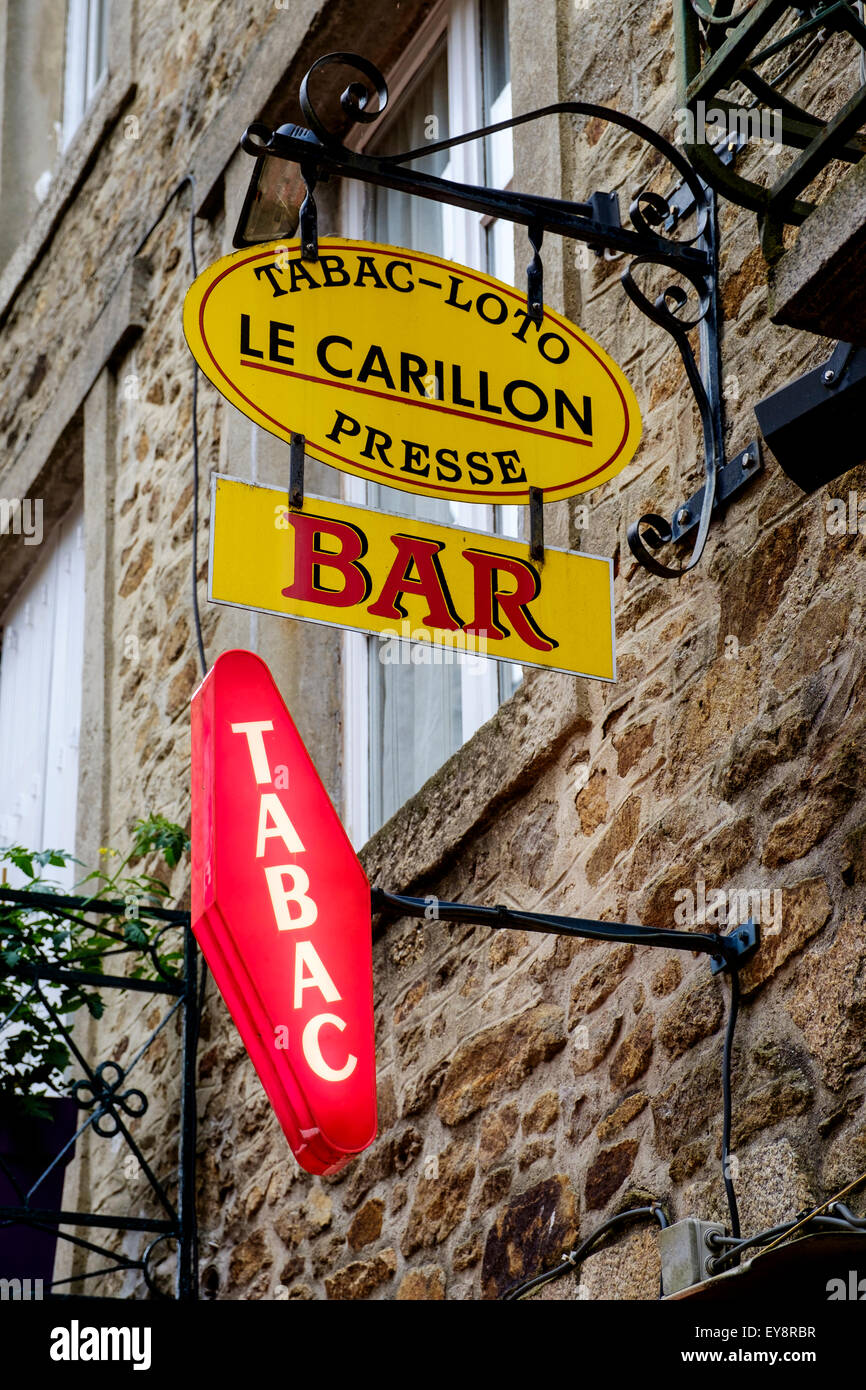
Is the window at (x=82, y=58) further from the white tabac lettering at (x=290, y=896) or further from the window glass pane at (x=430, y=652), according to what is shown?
the white tabac lettering at (x=290, y=896)

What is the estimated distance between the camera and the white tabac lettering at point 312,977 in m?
3.46

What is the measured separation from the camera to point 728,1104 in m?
3.60

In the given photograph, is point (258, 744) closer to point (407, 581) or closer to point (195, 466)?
point (407, 581)

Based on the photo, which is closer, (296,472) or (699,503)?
(296,472)

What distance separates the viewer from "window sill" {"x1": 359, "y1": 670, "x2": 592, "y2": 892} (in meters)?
4.51

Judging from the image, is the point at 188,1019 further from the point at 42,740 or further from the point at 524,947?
the point at 42,740

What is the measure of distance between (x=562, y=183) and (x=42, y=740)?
4.07 meters

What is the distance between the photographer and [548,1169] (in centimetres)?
418

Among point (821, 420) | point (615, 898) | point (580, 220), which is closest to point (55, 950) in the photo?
point (615, 898)

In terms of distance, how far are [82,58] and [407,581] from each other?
7005 millimetres

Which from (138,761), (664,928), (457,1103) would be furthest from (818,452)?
(138,761)

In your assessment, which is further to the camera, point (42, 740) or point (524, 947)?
point (42, 740)
